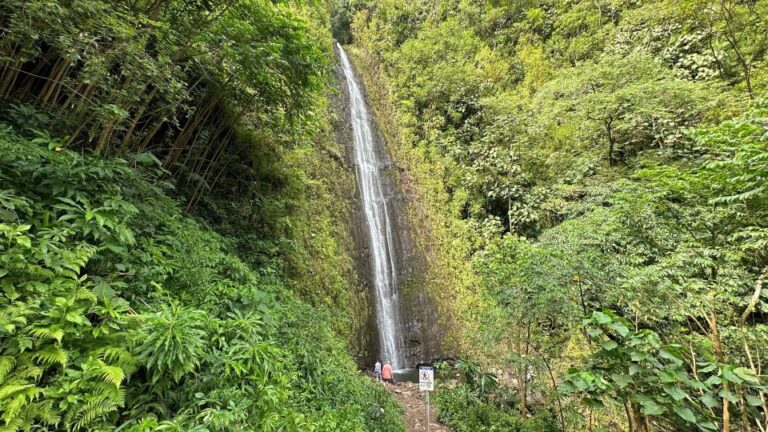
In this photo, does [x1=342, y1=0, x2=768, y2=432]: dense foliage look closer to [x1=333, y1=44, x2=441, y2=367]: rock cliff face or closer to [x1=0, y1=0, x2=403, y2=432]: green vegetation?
[x1=333, y1=44, x2=441, y2=367]: rock cliff face

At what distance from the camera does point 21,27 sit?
8.23ft

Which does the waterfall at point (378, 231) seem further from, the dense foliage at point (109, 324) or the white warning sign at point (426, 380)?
the dense foliage at point (109, 324)

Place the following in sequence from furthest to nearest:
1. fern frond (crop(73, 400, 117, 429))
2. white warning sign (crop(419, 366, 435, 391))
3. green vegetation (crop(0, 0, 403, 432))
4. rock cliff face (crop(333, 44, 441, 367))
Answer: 1. rock cliff face (crop(333, 44, 441, 367))
2. white warning sign (crop(419, 366, 435, 391))
3. green vegetation (crop(0, 0, 403, 432))
4. fern frond (crop(73, 400, 117, 429))

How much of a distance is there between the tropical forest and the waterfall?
11 cm

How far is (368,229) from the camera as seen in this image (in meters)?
12.2

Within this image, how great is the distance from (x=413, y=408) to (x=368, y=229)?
246 inches

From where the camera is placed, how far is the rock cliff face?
10461mm

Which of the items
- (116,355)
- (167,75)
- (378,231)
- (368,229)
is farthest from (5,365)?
(378,231)

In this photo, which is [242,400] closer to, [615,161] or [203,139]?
[203,139]

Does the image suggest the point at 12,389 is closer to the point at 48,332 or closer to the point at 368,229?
the point at 48,332

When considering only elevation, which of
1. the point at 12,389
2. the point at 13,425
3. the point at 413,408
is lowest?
the point at 413,408

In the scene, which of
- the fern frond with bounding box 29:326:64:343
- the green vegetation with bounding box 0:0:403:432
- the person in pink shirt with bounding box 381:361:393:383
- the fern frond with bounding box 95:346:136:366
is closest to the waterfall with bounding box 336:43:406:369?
the person in pink shirt with bounding box 381:361:393:383

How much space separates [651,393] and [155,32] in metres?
5.75

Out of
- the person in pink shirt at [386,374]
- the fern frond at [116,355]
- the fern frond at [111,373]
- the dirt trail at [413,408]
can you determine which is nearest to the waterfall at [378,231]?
the person in pink shirt at [386,374]
